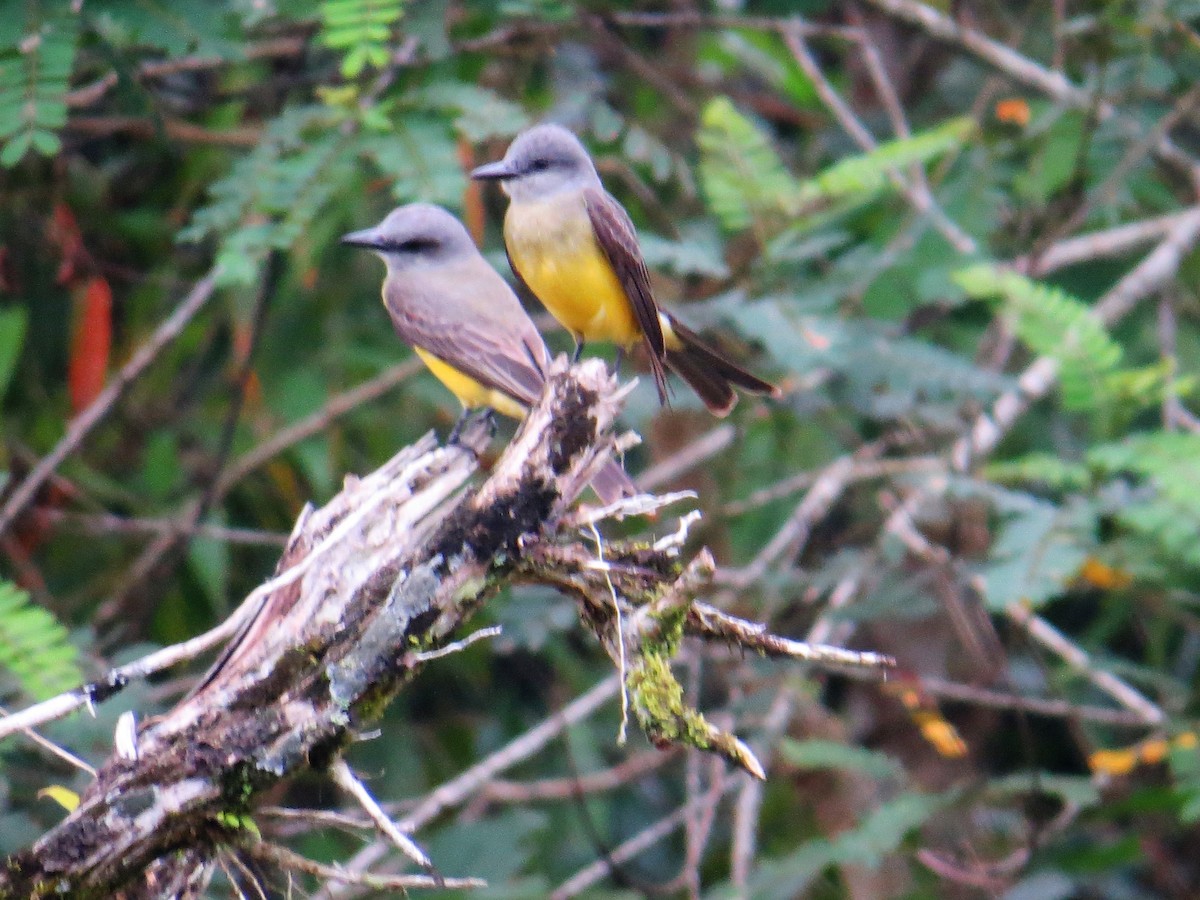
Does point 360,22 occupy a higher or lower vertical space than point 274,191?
higher

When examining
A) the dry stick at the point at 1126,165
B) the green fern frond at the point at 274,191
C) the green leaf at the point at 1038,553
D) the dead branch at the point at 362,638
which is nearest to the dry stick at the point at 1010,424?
the dry stick at the point at 1126,165

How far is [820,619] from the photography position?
5.41 meters

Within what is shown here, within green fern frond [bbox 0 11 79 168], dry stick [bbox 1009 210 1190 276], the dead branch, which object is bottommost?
dry stick [bbox 1009 210 1190 276]

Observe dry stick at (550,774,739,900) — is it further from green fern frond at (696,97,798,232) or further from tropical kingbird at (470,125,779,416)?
green fern frond at (696,97,798,232)

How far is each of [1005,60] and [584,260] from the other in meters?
2.67

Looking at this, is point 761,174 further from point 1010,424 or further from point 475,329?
point 1010,424

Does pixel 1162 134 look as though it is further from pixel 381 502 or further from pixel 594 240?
pixel 381 502

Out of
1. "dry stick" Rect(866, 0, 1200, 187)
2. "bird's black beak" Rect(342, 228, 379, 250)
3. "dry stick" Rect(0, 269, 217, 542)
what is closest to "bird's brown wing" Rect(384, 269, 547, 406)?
"bird's black beak" Rect(342, 228, 379, 250)

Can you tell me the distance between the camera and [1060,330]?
14.6 feet

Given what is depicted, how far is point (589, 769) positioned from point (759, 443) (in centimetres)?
152

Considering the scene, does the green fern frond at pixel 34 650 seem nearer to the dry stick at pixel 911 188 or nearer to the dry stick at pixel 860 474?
the dry stick at pixel 860 474

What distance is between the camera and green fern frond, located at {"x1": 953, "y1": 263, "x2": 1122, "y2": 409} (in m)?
4.38

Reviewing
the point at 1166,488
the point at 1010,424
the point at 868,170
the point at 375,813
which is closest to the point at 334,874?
the point at 375,813

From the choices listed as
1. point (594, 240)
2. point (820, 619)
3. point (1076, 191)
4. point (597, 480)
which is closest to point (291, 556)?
point (597, 480)
